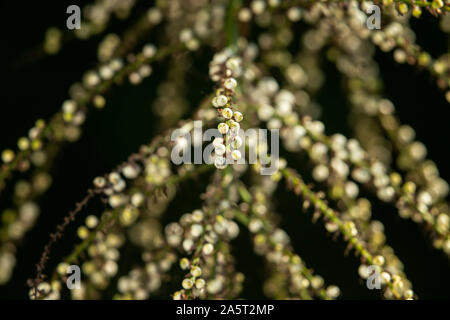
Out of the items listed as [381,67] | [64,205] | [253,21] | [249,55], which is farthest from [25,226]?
[381,67]

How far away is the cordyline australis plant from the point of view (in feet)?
1.75

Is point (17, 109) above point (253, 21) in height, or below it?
below

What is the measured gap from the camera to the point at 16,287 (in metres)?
0.85

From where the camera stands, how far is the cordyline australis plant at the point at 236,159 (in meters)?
0.53

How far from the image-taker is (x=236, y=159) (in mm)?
→ 447

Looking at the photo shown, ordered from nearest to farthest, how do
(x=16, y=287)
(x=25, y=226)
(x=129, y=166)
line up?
(x=129, y=166) → (x=25, y=226) → (x=16, y=287)

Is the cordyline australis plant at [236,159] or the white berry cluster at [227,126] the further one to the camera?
the cordyline australis plant at [236,159]

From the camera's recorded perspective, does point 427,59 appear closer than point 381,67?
Yes

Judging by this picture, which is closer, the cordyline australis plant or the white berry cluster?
the white berry cluster

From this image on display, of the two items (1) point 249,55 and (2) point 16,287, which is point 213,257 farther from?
(2) point 16,287

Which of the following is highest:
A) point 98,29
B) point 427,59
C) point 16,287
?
point 98,29

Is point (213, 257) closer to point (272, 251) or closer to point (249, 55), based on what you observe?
point (272, 251)

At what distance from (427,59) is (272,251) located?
30cm

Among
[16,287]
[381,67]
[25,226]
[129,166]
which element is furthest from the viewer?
[381,67]
